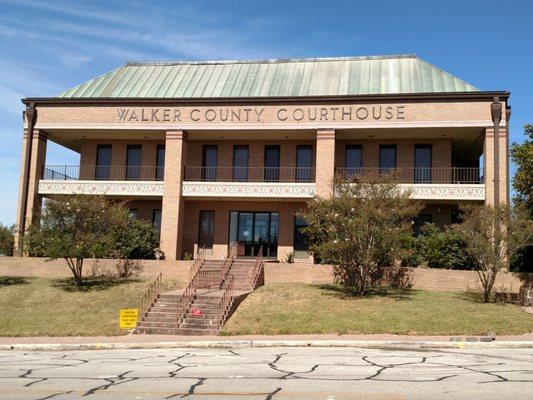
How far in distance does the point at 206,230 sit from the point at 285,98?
9189 millimetres

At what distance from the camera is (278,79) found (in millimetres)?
35344

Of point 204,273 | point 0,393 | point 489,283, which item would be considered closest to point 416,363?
point 0,393

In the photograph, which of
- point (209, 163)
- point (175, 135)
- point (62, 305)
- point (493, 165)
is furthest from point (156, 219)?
point (493, 165)

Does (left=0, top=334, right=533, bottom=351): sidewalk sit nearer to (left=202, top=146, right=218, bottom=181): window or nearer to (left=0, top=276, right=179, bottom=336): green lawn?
(left=0, top=276, right=179, bottom=336): green lawn

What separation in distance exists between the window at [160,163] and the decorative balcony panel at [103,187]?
101 inches

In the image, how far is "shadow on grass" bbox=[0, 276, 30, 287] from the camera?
1113 inches

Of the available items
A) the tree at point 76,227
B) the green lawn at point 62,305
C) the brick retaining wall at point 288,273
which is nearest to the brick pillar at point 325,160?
the brick retaining wall at point 288,273

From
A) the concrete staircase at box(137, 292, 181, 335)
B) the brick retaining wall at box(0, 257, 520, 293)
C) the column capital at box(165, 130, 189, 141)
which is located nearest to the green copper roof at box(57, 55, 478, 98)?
the column capital at box(165, 130, 189, 141)

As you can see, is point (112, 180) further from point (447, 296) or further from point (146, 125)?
point (447, 296)

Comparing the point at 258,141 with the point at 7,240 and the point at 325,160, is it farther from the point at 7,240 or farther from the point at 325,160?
the point at 7,240

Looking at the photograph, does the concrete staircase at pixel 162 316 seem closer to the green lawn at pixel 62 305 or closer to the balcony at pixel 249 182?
the green lawn at pixel 62 305

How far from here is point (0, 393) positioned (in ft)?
Answer: 32.8

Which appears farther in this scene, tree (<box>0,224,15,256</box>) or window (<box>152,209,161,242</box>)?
window (<box>152,209,161,242</box>)

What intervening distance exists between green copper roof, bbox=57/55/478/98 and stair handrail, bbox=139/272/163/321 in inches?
458
